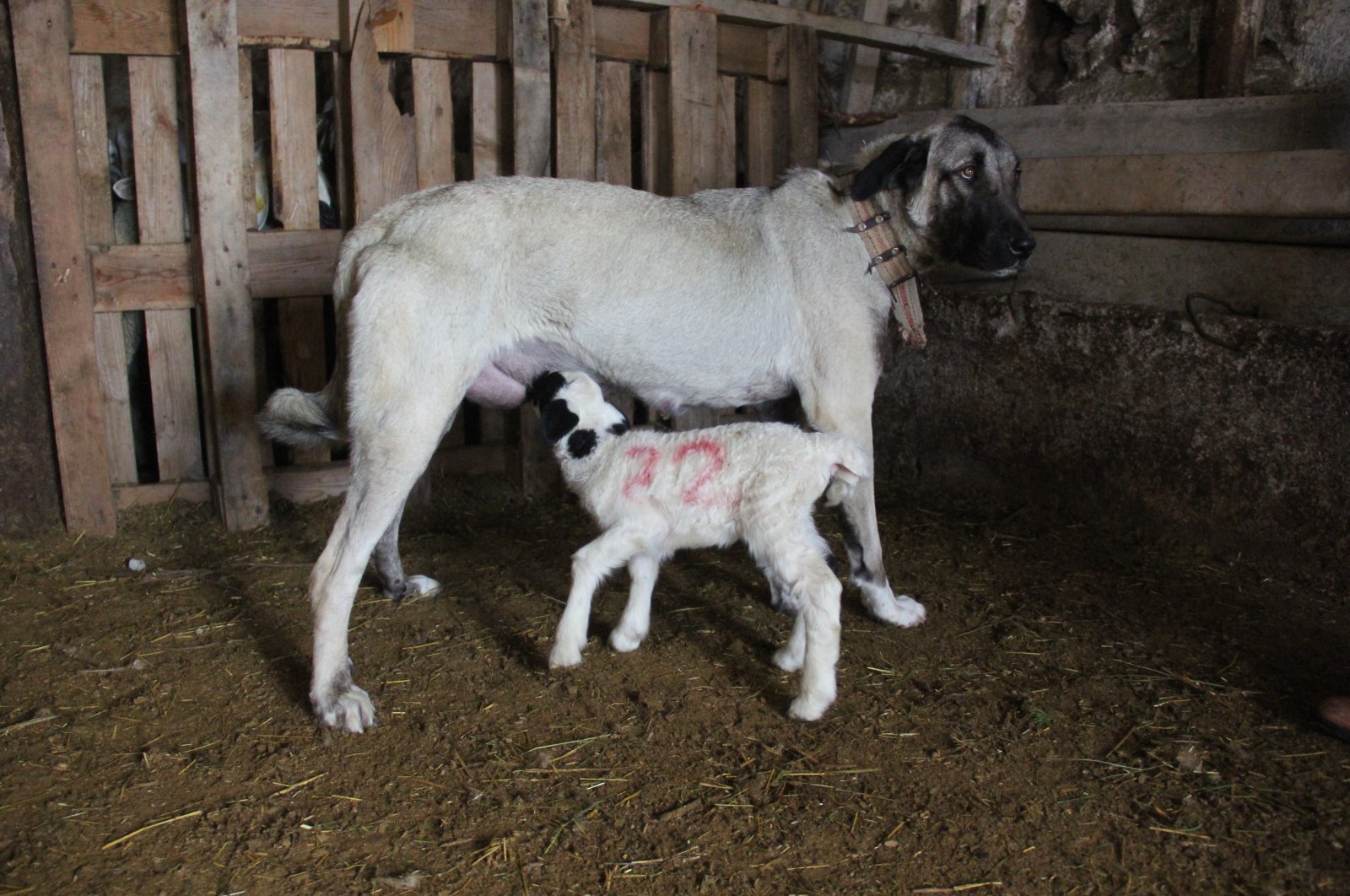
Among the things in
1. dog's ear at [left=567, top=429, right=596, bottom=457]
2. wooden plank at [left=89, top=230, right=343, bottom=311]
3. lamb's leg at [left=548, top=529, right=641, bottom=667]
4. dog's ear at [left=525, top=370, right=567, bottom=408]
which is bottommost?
lamb's leg at [left=548, top=529, right=641, bottom=667]

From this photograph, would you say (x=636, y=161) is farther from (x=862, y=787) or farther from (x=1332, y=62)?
(x=862, y=787)

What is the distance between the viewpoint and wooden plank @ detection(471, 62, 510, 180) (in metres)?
5.66

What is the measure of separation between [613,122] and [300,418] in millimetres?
2672

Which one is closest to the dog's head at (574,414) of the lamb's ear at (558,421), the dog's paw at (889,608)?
the lamb's ear at (558,421)

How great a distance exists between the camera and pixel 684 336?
4359mm

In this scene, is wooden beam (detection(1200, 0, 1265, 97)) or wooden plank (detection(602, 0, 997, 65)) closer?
wooden beam (detection(1200, 0, 1265, 97))

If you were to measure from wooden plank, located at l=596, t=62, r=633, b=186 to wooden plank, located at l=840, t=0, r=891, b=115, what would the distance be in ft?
6.16

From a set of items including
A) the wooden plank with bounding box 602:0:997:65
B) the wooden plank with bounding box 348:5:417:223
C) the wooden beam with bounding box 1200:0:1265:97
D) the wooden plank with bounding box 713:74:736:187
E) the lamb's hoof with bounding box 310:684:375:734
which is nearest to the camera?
the lamb's hoof with bounding box 310:684:375:734

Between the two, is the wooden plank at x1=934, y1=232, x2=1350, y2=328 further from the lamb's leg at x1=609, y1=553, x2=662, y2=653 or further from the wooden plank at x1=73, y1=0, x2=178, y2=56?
the wooden plank at x1=73, y1=0, x2=178, y2=56

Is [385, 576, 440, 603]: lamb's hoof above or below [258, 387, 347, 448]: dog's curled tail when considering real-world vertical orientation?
below

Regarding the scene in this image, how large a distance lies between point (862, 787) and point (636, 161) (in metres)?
4.52

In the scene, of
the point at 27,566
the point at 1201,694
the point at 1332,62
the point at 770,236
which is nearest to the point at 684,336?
the point at 770,236

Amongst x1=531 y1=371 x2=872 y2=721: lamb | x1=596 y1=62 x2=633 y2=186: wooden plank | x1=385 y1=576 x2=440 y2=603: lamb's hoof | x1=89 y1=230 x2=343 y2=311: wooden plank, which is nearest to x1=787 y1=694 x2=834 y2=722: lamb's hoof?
x1=531 y1=371 x2=872 y2=721: lamb

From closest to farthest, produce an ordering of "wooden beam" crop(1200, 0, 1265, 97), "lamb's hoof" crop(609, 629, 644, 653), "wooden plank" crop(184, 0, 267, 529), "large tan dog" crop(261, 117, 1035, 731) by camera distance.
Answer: "large tan dog" crop(261, 117, 1035, 731) < "lamb's hoof" crop(609, 629, 644, 653) < "wooden plank" crop(184, 0, 267, 529) < "wooden beam" crop(1200, 0, 1265, 97)
